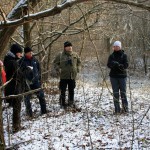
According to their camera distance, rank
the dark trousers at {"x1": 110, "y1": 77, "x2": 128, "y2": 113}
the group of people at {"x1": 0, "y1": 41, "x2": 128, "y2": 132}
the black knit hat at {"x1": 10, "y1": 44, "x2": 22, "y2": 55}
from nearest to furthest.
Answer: the group of people at {"x1": 0, "y1": 41, "x2": 128, "y2": 132} < the black knit hat at {"x1": 10, "y1": 44, "x2": 22, "y2": 55} < the dark trousers at {"x1": 110, "y1": 77, "x2": 128, "y2": 113}

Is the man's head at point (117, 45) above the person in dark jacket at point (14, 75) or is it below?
above

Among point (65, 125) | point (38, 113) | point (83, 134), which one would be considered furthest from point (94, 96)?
point (83, 134)

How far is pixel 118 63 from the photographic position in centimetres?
815

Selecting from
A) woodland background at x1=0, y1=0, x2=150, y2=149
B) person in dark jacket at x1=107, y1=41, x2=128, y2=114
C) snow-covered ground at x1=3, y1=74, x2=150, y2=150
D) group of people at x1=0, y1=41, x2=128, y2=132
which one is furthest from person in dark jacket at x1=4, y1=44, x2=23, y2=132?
person in dark jacket at x1=107, y1=41, x2=128, y2=114

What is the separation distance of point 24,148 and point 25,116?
6.99 ft

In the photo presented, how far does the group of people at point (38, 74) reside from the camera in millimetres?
7291

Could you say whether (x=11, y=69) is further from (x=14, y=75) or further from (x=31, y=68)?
(x=31, y=68)

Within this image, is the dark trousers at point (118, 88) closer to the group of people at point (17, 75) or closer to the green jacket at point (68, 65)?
the green jacket at point (68, 65)

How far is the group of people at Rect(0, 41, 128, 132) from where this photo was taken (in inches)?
287

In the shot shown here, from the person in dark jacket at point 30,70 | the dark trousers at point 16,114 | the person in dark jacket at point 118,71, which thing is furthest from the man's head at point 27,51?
the person in dark jacket at point 118,71

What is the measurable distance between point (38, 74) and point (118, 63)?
1.89m

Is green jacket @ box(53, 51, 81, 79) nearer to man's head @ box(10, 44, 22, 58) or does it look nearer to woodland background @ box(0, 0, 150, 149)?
woodland background @ box(0, 0, 150, 149)

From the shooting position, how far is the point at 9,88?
757 centimetres

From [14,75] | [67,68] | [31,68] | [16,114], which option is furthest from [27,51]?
[16,114]
